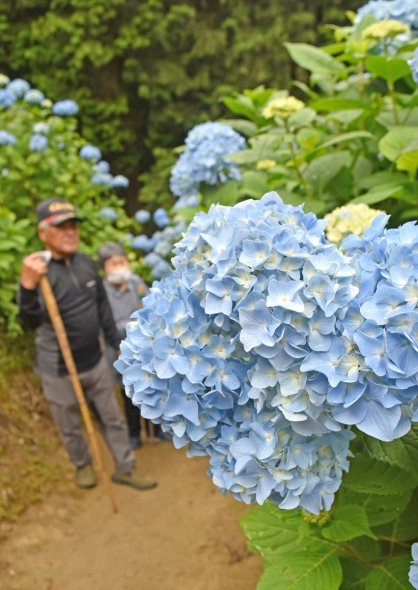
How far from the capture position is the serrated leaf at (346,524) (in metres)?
1.24

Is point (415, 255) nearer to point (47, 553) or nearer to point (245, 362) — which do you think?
point (245, 362)

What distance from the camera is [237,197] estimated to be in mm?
2801

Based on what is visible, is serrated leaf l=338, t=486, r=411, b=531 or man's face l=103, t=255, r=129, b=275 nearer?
serrated leaf l=338, t=486, r=411, b=531

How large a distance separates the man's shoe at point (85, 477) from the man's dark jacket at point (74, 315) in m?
0.72

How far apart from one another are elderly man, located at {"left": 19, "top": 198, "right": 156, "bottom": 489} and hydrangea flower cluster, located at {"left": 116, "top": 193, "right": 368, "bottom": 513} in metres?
2.82

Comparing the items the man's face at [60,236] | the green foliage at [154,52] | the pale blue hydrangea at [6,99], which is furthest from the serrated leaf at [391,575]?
the green foliage at [154,52]

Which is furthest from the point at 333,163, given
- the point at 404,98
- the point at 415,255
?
the point at 415,255

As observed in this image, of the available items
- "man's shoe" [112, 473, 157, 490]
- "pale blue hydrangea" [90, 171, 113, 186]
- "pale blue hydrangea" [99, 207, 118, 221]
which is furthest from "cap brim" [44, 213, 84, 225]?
"pale blue hydrangea" [90, 171, 113, 186]

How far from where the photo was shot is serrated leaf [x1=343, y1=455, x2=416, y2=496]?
1.18 metres

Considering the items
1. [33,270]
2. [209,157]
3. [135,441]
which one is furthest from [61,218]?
[135,441]

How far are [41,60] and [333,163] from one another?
7167 mm

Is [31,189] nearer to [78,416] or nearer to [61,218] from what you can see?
[61,218]

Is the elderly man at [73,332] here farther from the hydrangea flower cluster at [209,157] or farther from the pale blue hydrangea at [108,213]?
the pale blue hydrangea at [108,213]

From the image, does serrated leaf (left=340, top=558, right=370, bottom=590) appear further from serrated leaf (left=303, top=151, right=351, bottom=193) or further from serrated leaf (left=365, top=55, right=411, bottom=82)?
serrated leaf (left=365, top=55, right=411, bottom=82)
